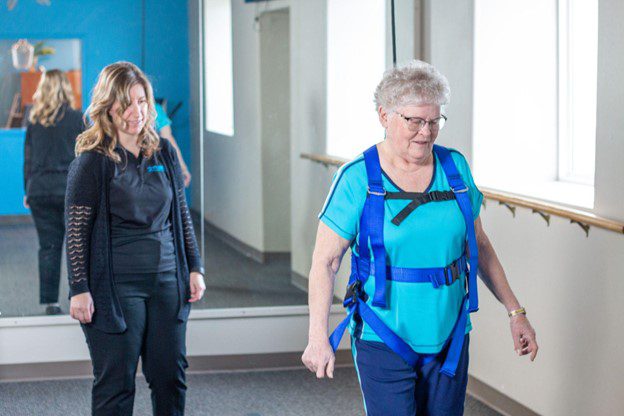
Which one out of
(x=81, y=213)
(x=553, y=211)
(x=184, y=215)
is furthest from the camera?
(x=553, y=211)

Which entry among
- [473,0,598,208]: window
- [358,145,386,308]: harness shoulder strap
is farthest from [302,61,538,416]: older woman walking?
[473,0,598,208]: window

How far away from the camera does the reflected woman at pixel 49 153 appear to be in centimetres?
478

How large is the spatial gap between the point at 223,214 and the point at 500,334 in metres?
1.56

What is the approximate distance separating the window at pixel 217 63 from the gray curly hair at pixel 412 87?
2.55 meters

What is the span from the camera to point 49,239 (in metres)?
4.96

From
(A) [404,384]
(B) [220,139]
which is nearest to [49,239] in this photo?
(B) [220,139]

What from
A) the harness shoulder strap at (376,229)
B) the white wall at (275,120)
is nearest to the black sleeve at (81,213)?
the harness shoulder strap at (376,229)

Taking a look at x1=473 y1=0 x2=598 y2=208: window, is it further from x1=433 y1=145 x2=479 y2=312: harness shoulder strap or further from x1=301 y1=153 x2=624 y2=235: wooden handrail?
x1=433 y1=145 x2=479 y2=312: harness shoulder strap

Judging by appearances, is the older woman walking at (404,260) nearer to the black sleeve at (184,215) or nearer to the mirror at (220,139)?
the black sleeve at (184,215)

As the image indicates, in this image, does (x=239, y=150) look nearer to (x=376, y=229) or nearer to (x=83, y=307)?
(x=83, y=307)

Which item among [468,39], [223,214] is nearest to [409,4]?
[468,39]

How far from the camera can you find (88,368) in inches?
200

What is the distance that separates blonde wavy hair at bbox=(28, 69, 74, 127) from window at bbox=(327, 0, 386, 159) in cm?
133

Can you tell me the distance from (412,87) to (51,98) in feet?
9.10
